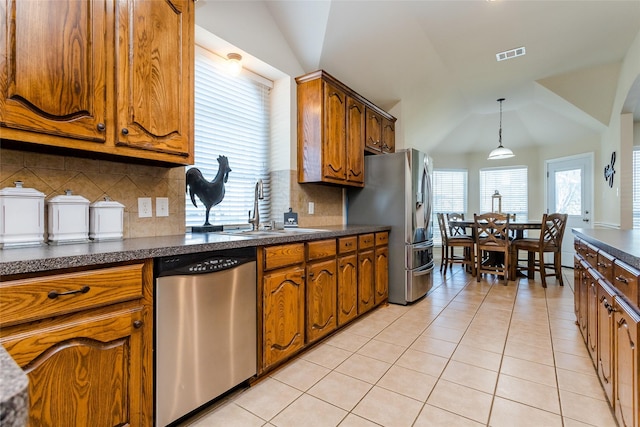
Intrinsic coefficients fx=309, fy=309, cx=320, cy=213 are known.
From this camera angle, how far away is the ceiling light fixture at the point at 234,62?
259 cm

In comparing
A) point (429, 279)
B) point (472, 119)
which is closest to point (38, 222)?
point (429, 279)

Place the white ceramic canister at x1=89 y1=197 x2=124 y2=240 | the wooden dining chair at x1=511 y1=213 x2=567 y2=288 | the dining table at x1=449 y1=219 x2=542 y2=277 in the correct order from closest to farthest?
the white ceramic canister at x1=89 y1=197 x2=124 y2=240 → the wooden dining chair at x1=511 y1=213 x2=567 y2=288 → the dining table at x1=449 y1=219 x2=542 y2=277

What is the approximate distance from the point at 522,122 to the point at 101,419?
703 cm

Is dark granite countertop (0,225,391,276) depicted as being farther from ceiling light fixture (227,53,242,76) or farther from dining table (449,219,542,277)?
dining table (449,219,542,277)

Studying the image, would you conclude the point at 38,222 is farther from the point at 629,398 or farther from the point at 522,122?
the point at 522,122

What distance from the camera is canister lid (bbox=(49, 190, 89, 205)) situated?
4.86 ft

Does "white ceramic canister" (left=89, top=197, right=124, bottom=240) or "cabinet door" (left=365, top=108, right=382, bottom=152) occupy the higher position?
"cabinet door" (left=365, top=108, right=382, bottom=152)

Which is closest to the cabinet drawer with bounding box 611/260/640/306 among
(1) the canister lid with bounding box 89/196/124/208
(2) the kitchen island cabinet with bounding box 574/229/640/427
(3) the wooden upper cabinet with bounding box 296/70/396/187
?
(2) the kitchen island cabinet with bounding box 574/229/640/427

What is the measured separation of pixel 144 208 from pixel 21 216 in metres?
0.62

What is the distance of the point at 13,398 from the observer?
303 millimetres

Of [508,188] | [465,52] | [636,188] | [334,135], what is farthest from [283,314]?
[508,188]

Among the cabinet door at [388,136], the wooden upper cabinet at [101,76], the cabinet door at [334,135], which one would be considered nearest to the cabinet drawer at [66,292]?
the wooden upper cabinet at [101,76]

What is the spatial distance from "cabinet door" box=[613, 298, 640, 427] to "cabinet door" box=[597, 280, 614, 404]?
3.3 inches

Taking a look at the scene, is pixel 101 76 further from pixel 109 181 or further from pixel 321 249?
pixel 321 249
